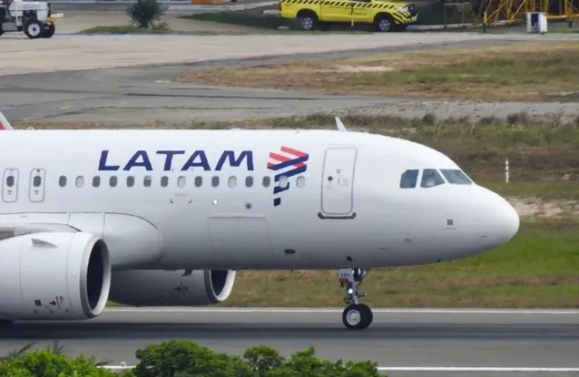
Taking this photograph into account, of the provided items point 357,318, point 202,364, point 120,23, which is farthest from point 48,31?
point 202,364

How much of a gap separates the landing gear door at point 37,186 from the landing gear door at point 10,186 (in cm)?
22

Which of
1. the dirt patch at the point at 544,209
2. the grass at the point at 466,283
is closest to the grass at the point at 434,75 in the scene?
the dirt patch at the point at 544,209

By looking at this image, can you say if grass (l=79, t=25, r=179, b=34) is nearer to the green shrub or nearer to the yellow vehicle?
the yellow vehicle

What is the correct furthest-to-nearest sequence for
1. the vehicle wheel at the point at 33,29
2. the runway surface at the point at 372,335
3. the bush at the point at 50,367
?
the vehicle wheel at the point at 33,29 → the runway surface at the point at 372,335 → the bush at the point at 50,367

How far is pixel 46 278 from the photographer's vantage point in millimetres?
23219

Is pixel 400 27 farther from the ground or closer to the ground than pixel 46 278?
farther from the ground

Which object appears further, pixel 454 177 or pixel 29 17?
pixel 29 17

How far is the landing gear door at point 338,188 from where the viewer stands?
78.2ft

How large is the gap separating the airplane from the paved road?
2170 cm

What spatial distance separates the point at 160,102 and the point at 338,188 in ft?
94.3

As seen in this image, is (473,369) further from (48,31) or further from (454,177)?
(48,31)

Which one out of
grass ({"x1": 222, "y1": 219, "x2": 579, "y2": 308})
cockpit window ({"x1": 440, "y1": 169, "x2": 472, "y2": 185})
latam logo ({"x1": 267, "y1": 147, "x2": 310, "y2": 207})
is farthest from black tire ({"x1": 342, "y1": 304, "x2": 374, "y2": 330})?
grass ({"x1": 222, "y1": 219, "x2": 579, "y2": 308})

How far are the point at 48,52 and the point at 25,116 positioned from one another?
2272 cm

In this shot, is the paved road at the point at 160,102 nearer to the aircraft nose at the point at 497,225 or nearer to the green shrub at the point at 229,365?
the aircraft nose at the point at 497,225
